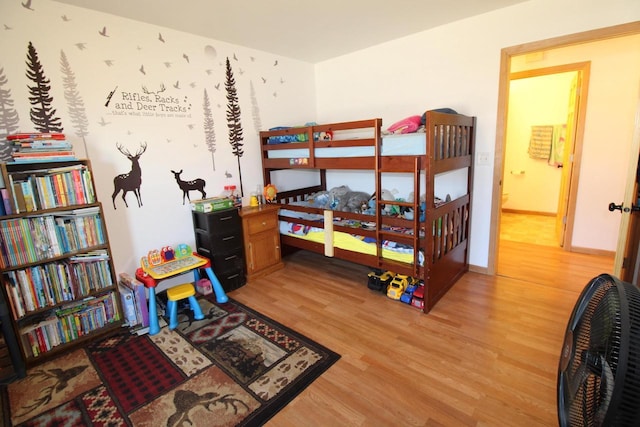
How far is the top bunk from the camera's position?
2.43 metres

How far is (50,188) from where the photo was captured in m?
2.12

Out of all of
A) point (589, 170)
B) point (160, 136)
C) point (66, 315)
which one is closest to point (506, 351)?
point (589, 170)

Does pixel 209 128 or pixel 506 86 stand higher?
pixel 506 86

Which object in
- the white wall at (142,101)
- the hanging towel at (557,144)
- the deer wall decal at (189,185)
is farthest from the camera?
the hanging towel at (557,144)

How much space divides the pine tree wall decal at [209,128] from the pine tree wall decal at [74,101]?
103cm

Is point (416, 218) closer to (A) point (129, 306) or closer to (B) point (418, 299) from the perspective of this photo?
(B) point (418, 299)

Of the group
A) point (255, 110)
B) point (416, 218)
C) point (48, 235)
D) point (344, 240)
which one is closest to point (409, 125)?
point (416, 218)

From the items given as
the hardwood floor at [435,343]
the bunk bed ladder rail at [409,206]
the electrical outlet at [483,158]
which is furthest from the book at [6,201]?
the electrical outlet at [483,158]

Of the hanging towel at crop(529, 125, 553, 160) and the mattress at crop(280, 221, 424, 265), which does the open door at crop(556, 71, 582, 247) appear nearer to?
the hanging towel at crop(529, 125, 553, 160)

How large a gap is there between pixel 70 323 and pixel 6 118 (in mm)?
1545

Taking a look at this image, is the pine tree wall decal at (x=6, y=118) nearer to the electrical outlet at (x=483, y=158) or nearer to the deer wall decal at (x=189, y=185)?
the deer wall decal at (x=189, y=185)

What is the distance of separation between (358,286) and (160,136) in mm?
2439

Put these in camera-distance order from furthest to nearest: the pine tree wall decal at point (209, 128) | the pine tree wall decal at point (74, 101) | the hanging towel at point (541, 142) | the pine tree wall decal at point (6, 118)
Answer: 1. the hanging towel at point (541, 142)
2. the pine tree wall decal at point (209, 128)
3. the pine tree wall decal at point (74, 101)
4. the pine tree wall decal at point (6, 118)

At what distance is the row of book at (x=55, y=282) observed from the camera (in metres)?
2.05
